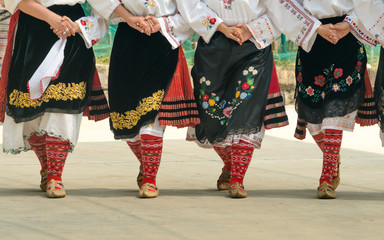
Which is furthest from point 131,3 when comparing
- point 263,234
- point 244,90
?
point 263,234

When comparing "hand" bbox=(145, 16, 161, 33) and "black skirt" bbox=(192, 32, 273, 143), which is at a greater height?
"hand" bbox=(145, 16, 161, 33)

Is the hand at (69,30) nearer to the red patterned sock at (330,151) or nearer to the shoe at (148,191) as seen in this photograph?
the shoe at (148,191)

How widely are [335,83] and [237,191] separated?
0.88m

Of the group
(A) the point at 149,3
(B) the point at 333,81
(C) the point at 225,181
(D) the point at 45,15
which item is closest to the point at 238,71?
(B) the point at 333,81

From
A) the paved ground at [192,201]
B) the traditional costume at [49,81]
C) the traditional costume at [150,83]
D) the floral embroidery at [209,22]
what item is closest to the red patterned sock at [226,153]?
the paved ground at [192,201]

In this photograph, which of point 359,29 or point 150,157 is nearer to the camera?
point 359,29

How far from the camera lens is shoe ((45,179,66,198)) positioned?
16.3ft

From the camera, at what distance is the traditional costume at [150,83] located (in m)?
5.04

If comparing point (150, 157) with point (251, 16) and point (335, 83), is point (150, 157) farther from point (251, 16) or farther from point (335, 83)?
point (335, 83)

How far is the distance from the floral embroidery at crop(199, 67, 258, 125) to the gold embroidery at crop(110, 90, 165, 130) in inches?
10.6

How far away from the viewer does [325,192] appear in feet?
16.3

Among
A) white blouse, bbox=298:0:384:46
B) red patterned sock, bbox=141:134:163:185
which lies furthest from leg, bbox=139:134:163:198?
white blouse, bbox=298:0:384:46

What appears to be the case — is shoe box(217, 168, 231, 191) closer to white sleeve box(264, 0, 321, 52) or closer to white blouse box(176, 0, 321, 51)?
white blouse box(176, 0, 321, 51)

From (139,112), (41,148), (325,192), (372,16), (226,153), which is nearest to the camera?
(372,16)
